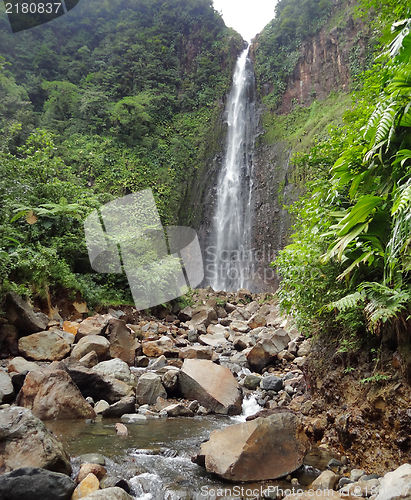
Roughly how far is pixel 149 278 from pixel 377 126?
9252 mm

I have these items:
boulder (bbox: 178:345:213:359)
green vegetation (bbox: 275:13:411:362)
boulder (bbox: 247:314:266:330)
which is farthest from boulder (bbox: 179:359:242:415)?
boulder (bbox: 247:314:266:330)

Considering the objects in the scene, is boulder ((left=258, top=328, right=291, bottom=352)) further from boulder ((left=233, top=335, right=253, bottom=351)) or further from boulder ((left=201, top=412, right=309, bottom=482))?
boulder ((left=201, top=412, right=309, bottom=482))

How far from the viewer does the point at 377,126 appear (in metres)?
2.92

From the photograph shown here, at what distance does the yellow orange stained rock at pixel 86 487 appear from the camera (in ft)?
7.95

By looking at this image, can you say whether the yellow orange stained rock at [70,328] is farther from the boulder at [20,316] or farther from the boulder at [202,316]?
the boulder at [202,316]

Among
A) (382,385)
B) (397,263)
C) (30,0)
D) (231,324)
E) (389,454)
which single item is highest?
(30,0)

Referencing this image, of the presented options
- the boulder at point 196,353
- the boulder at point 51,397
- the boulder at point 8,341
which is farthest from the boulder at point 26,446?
the boulder at point 196,353

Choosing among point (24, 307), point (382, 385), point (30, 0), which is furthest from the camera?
point (30, 0)

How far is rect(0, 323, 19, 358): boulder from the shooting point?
5.54m

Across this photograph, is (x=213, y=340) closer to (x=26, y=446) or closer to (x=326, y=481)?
(x=326, y=481)

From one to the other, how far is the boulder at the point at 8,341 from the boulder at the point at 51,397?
1.86m

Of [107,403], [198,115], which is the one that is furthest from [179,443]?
[198,115]

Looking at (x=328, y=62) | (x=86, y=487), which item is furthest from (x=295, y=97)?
(x=86, y=487)

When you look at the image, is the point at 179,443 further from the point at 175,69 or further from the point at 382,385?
the point at 175,69
